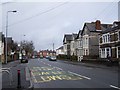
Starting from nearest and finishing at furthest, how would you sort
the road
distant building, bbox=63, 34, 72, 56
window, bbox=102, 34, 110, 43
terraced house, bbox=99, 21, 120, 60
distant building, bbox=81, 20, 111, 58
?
1. the road
2. terraced house, bbox=99, 21, 120, 60
3. window, bbox=102, 34, 110, 43
4. distant building, bbox=81, 20, 111, 58
5. distant building, bbox=63, 34, 72, 56

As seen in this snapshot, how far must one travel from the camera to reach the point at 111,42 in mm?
53219

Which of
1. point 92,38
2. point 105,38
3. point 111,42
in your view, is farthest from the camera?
point 92,38

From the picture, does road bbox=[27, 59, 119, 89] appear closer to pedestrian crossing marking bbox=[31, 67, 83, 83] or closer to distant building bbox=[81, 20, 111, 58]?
pedestrian crossing marking bbox=[31, 67, 83, 83]

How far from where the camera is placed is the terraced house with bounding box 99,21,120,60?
49969 millimetres

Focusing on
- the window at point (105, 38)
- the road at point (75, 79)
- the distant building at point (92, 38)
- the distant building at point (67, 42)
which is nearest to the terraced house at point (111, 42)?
the window at point (105, 38)

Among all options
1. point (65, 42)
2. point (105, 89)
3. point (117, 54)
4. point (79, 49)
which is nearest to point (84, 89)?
point (105, 89)

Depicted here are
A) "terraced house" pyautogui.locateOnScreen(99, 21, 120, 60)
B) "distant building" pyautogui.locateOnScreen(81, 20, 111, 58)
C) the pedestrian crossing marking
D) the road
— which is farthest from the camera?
"distant building" pyautogui.locateOnScreen(81, 20, 111, 58)

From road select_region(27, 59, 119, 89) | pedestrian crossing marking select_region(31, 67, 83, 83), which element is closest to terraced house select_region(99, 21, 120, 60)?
road select_region(27, 59, 119, 89)

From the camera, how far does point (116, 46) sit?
5031cm

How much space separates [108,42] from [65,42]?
61556 mm

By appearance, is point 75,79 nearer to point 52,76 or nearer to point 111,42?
point 52,76

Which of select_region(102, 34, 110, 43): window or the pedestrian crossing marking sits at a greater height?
select_region(102, 34, 110, 43): window

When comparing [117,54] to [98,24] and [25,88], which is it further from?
[25,88]

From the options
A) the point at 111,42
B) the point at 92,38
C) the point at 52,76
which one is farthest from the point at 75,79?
the point at 92,38
